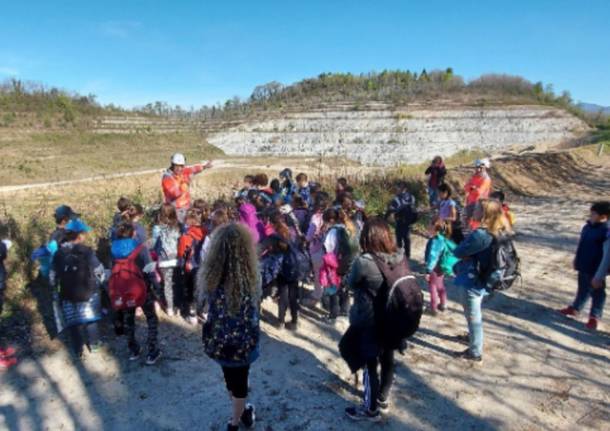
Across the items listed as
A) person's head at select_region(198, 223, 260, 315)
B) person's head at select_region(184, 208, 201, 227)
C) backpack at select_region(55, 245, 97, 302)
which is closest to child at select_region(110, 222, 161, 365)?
backpack at select_region(55, 245, 97, 302)

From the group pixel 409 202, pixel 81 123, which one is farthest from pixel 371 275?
pixel 81 123

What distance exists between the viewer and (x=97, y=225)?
251 inches

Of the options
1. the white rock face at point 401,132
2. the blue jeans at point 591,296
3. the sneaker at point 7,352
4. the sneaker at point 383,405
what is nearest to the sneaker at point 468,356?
the sneaker at point 383,405

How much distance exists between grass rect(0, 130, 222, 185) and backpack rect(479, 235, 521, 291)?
1915 cm

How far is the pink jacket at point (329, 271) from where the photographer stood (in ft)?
14.7

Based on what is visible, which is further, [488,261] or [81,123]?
[81,123]

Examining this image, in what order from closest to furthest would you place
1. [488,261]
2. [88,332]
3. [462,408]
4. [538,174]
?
[462,408] < [488,261] < [88,332] < [538,174]

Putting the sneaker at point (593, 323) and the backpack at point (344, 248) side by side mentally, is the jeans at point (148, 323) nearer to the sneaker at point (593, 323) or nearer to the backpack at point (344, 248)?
the backpack at point (344, 248)

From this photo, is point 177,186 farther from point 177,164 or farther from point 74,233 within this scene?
point 74,233

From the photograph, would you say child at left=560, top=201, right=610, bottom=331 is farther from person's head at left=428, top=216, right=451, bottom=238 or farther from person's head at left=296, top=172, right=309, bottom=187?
person's head at left=296, top=172, right=309, bottom=187

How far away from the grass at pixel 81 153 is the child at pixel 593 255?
19487 millimetres

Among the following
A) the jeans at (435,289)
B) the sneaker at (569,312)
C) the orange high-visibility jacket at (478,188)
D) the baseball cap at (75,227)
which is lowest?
the sneaker at (569,312)

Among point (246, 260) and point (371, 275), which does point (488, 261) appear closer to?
point (371, 275)

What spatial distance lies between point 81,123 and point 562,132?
46249 mm
